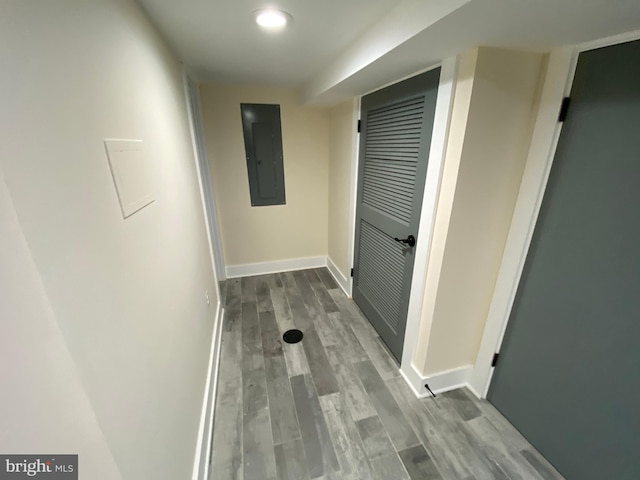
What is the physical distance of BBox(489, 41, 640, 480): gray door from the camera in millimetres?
983

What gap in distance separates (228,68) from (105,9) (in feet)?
4.41

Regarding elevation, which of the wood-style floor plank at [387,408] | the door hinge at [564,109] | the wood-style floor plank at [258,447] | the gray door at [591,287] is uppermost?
the door hinge at [564,109]

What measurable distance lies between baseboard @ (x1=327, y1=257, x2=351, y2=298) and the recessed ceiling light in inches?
86.8

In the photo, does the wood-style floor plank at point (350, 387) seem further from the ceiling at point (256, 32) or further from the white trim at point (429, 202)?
the ceiling at point (256, 32)

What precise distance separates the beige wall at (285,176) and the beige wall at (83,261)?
163cm

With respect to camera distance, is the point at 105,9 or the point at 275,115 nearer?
the point at 105,9

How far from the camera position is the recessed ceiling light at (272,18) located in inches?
45.7

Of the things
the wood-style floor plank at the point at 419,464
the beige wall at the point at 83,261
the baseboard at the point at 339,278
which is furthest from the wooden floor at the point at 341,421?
the baseboard at the point at 339,278

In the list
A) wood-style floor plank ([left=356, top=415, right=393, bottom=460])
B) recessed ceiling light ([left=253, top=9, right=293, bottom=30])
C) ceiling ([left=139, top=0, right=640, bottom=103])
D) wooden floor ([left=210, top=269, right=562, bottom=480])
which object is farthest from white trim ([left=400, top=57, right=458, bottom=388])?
recessed ceiling light ([left=253, top=9, right=293, bottom=30])

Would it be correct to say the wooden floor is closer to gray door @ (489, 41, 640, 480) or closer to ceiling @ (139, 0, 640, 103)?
gray door @ (489, 41, 640, 480)

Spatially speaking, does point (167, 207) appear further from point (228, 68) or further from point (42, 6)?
point (228, 68)

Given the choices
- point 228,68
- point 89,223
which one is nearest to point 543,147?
point 89,223

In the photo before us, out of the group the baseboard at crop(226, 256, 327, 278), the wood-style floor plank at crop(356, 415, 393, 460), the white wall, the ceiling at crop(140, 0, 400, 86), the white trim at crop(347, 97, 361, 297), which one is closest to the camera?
the white wall

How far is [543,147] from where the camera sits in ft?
4.01
